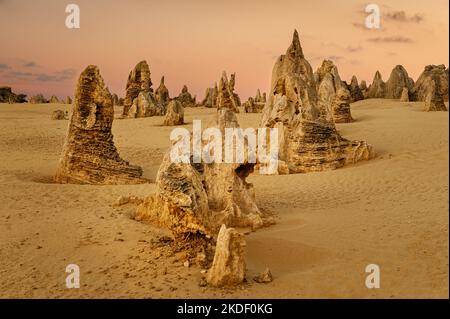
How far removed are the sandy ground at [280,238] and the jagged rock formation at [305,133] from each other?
803 millimetres

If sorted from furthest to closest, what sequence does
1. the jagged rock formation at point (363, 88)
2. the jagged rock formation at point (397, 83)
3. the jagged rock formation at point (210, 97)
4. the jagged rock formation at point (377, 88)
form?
1. the jagged rock formation at point (210, 97)
2. the jagged rock formation at point (363, 88)
3. the jagged rock formation at point (377, 88)
4. the jagged rock formation at point (397, 83)

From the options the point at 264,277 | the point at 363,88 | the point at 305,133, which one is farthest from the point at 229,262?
the point at 363,88

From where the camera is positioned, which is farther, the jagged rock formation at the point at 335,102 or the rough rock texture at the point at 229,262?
the jagged rock formation at the point at 335,102

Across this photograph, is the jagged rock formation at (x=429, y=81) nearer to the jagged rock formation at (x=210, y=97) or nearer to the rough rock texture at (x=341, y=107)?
the rough rock texture at (x=341, y=107)

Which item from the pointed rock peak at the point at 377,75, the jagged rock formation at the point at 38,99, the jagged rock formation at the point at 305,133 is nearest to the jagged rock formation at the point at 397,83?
the pointed rock peak at the point at 377,75

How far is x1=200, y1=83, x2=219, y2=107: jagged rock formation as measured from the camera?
158 feet

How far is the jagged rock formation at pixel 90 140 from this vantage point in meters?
13.1

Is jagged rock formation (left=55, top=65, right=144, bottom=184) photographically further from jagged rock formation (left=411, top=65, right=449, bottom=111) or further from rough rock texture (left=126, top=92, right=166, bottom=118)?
jagged rock formation (left=411, top=65, right=449, bottom=111)

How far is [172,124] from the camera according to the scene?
26703 mm

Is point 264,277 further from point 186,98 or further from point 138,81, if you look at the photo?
point 186,98

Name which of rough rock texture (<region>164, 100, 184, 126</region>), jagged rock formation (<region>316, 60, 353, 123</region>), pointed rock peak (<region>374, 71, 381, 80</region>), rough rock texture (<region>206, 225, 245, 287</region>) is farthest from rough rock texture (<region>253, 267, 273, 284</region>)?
pointed rock peak (<region>374, 71, 381, 80</region>)

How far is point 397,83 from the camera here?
4219 cm
